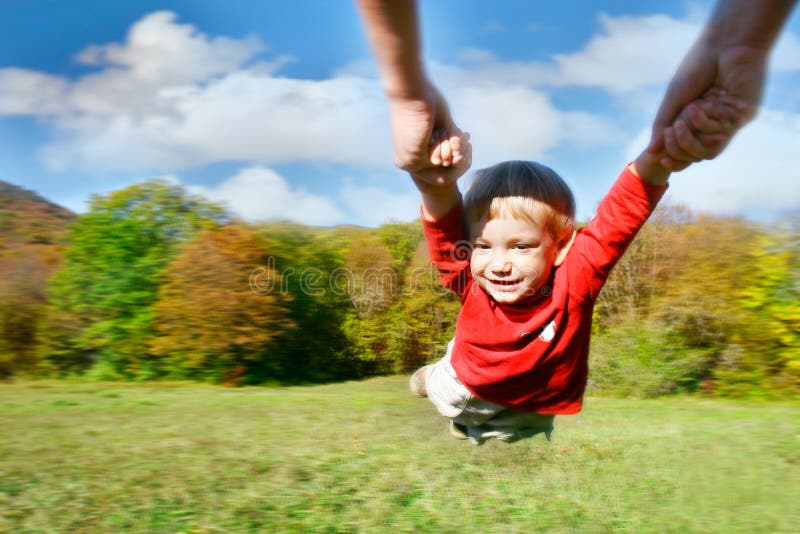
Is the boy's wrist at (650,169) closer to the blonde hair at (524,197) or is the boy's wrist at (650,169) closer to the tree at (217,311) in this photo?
the blonde hair at (524,197)

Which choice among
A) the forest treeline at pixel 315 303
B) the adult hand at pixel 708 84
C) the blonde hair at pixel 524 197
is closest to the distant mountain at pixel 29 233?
the forest treeline at pixel 315 303

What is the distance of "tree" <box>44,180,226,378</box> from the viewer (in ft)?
41.0

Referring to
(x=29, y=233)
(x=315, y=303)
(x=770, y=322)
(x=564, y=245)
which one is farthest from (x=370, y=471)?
(x=29, y=233)

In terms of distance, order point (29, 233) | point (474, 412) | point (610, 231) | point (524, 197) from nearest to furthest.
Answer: point (610, 231) → point (524, 197) → point (474, 412) → point (29, 233)

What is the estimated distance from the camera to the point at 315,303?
487 inches

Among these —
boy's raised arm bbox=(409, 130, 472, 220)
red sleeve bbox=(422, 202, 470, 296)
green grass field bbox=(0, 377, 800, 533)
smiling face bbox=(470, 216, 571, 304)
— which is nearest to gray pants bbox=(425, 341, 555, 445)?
red sleeve bbox=(422, 202, 470, 296)

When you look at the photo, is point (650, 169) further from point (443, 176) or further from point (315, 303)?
point (315, 303)

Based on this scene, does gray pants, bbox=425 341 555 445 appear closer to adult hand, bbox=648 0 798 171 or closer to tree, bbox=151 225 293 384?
adult hand, bbox=648 0 798 171

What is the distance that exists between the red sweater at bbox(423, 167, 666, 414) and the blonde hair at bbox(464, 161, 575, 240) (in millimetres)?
73

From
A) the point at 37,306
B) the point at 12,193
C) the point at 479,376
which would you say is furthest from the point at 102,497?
the point at 12,193

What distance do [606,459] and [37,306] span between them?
34.8 feet

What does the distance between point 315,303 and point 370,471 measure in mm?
6630

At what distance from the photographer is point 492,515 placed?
5250mm

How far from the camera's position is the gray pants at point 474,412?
9.64 ft
